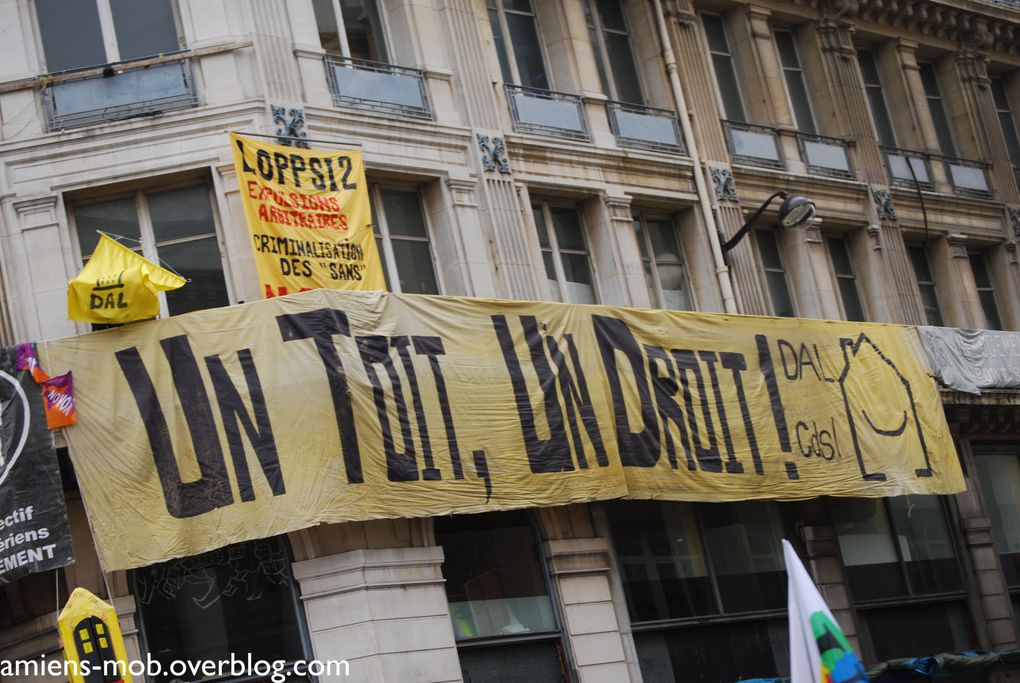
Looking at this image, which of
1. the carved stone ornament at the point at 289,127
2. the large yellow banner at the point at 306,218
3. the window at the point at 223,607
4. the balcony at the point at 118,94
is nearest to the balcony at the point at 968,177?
the large yellow banner at the point at 306,218

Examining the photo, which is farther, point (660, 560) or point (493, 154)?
point (493, 154)

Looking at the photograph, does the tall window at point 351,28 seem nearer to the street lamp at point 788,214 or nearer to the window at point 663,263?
the window at point 663,263

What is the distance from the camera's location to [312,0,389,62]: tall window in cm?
2405

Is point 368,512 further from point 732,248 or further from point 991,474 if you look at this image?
point 991,474

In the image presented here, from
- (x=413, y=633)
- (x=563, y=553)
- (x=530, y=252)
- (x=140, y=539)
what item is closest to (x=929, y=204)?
(x=530, y=252)

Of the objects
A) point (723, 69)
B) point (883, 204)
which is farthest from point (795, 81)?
point (883, 204)

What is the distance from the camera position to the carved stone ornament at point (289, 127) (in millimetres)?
22438

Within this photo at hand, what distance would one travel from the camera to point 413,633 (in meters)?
20.7

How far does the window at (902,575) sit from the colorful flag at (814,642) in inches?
512

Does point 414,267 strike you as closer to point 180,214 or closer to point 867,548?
point 180,214

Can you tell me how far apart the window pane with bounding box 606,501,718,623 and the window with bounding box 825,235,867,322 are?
22.0 ft

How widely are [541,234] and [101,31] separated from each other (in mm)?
6836

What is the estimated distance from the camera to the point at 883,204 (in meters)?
30.8

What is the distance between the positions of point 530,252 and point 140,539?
7479 millimetres
